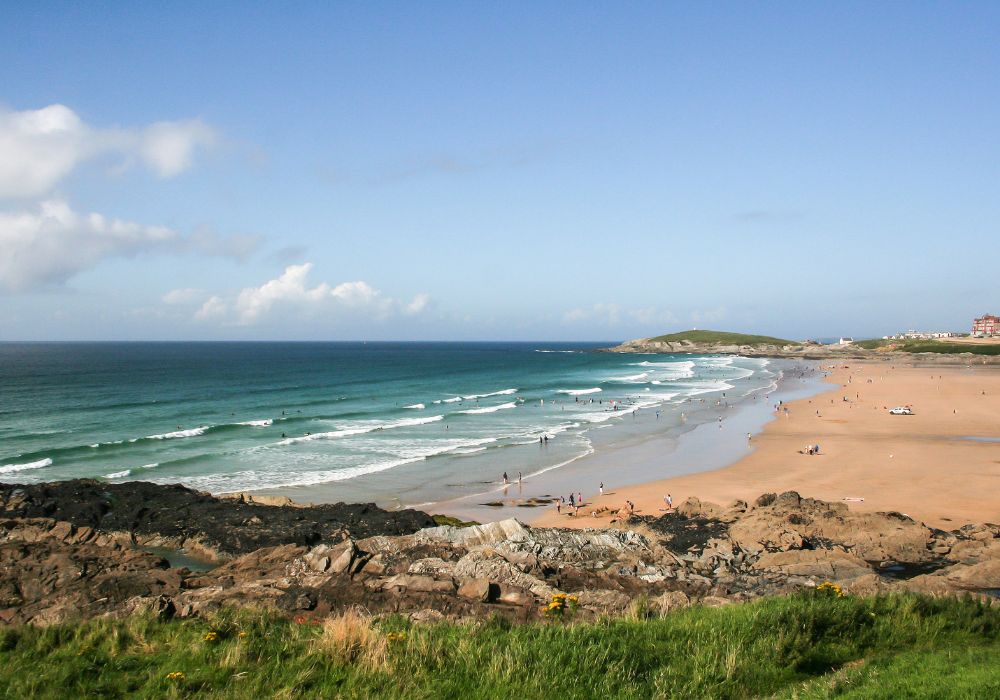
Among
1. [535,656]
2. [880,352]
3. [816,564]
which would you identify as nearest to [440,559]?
[535,656]

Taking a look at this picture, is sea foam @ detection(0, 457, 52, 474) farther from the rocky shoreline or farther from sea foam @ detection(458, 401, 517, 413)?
sea foam @ detection(458, 401, 517, 413)

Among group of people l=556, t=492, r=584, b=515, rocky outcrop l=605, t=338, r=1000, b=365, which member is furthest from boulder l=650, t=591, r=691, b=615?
rocky outcrop l=605, t=338, r=1000, b=365

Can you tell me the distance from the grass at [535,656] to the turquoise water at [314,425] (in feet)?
73.9

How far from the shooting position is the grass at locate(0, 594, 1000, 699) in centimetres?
815

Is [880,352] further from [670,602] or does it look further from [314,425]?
[670,602]

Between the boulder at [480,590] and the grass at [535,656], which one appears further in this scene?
the boulder at [480,590]

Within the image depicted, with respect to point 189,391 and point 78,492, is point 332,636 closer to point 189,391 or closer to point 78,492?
point 78,492

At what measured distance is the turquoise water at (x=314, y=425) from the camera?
36.8m

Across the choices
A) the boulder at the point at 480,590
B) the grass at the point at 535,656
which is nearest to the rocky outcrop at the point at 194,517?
the boulder at the point at 480,590

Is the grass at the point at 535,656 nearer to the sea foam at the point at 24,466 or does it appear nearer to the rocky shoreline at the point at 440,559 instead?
the rocky shoreline at the point at 440,559

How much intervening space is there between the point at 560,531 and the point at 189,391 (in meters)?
70.5

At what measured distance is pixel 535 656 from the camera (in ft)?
28.8

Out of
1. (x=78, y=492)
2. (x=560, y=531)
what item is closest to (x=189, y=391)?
(x=78, y=492)

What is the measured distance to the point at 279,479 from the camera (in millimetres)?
35750
